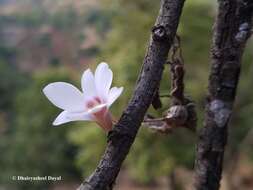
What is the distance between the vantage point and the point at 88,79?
0.43 metres

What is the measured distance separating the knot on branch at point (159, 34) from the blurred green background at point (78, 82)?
273 cm

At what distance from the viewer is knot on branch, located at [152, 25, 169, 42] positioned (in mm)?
409

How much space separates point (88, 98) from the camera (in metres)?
0.42

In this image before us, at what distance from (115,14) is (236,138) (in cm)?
156

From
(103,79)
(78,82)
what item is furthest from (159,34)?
(78,82)

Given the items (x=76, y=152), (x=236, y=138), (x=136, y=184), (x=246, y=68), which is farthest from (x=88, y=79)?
(x=136, y=184)

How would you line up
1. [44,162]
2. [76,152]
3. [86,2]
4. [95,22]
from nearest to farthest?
[86,2] → [95,22] → [44,162] → [76,152]

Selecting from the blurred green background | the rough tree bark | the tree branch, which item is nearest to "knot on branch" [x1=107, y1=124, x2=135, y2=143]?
the tree branch

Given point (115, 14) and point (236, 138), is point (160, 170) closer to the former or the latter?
point (236, 138)

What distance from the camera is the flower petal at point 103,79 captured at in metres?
0.42

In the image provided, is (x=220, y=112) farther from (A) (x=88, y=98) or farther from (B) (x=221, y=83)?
(A) (x=88, y=98)

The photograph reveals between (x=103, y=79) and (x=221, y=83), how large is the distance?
15 centimetres

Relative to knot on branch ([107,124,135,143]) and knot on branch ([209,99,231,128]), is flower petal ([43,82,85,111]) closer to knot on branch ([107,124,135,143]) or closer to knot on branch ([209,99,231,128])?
knot on branch ([107,124,135,143])

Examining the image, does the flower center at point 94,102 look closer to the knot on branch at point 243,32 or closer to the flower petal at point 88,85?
the flower petal at point 88,85
